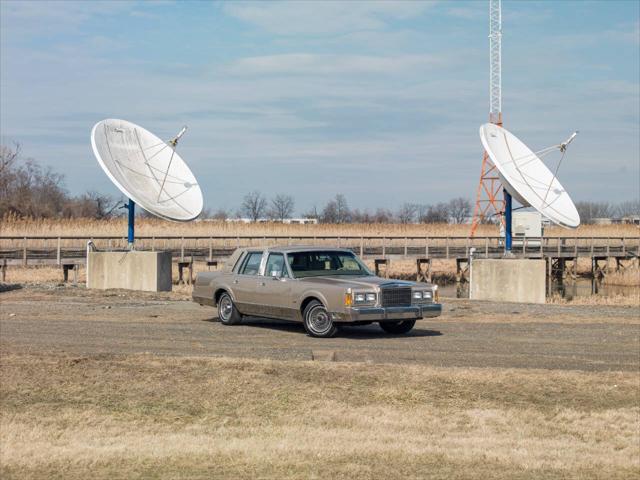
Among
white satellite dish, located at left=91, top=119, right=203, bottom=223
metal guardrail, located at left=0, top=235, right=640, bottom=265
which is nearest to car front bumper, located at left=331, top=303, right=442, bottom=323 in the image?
white satellite dish, located at left=91, top=119, right=203, bottom=223

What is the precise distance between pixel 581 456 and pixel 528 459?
636 millimetres

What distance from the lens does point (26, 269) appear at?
4984 cm

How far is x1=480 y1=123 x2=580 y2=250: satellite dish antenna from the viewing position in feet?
102

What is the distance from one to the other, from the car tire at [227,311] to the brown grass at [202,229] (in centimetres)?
3322

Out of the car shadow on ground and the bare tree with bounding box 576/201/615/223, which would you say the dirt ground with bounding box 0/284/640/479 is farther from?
the bare tree with bounding box 576/201/615/223

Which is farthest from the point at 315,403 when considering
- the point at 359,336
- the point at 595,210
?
the point at 595,210

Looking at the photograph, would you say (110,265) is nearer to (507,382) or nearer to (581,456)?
(507,382)

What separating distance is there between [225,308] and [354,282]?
12.1 ft

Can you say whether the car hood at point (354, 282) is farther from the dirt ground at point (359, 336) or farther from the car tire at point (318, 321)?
the dirt ground at point (359, 336)

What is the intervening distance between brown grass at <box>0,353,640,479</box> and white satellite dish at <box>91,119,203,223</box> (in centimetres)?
1615

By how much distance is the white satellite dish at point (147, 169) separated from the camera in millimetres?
30922

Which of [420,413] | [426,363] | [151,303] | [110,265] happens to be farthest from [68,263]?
[420,413]

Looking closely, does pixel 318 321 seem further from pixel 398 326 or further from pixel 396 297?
pixel 398 326

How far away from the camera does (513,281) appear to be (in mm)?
31219
